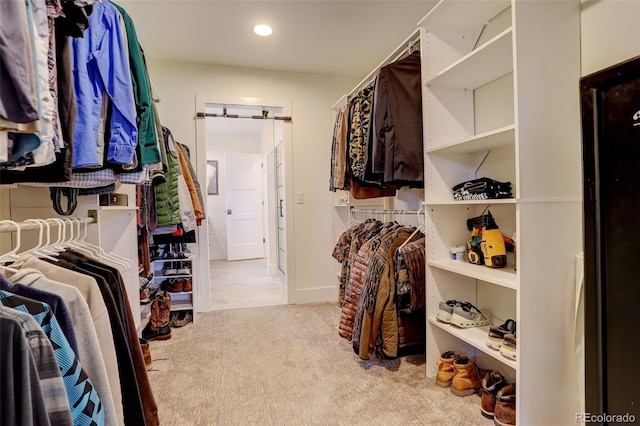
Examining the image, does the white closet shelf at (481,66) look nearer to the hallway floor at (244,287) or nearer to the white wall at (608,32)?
the white wall at (608,32)

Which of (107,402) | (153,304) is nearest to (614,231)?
(107,402)

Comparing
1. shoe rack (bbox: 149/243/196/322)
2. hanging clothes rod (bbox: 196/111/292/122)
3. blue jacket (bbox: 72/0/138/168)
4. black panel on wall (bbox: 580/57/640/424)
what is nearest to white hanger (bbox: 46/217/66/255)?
blue jacket (bbox: 72/0/138/168)

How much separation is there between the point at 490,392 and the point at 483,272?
0.58 metres

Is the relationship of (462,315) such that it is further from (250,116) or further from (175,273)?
(250,116)

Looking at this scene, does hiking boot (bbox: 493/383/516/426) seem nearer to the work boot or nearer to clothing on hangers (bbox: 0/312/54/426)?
clothing on hangers (bbox: 0/312/54/426)

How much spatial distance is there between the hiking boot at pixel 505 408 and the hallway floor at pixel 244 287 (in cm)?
233

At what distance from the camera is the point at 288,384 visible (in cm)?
190

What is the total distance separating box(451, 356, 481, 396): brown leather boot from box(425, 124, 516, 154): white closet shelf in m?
1.20

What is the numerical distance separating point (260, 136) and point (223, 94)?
2978mm

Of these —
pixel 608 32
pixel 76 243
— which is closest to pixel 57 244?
pixel 76 243

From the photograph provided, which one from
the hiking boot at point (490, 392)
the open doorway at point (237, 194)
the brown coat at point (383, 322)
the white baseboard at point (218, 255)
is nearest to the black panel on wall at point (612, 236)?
the hiking boot at point (490, 392)

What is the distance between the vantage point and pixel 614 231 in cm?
124

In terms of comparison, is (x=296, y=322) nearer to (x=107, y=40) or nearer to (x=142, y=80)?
(x=142, y=80)

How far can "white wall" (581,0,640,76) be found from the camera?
1.26 metres
